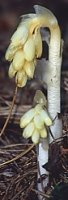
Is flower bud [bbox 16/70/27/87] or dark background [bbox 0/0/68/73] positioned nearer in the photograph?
flower bud [bbox 16/70/27/87]

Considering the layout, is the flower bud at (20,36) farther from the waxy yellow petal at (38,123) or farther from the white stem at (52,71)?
the waxy yellow petal at (38,123)

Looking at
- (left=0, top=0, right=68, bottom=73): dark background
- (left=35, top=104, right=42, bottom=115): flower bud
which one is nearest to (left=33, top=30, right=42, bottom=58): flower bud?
(left=35, top=104, right=42, bottom=115): flower bud

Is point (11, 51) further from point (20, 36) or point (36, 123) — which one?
point (36, 123)

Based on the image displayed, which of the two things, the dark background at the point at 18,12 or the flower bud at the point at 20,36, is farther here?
the dark background at the point at 18,12

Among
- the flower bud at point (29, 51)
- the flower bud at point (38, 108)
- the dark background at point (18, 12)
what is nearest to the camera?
the flower bud at point (29, 51)

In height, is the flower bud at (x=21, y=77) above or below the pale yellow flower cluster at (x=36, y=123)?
above

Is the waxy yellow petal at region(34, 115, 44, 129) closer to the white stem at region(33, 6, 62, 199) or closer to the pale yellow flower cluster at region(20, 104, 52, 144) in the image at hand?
the pale yellow flower cluster at region(20, 104, 52, 144)

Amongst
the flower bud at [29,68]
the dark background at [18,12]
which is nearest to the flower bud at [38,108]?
the flower bud at [29,68]

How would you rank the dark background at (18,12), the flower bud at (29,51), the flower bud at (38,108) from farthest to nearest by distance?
the dark background at (18,12)
the flower bud at (38,108)
the flower bud at (29,51)
